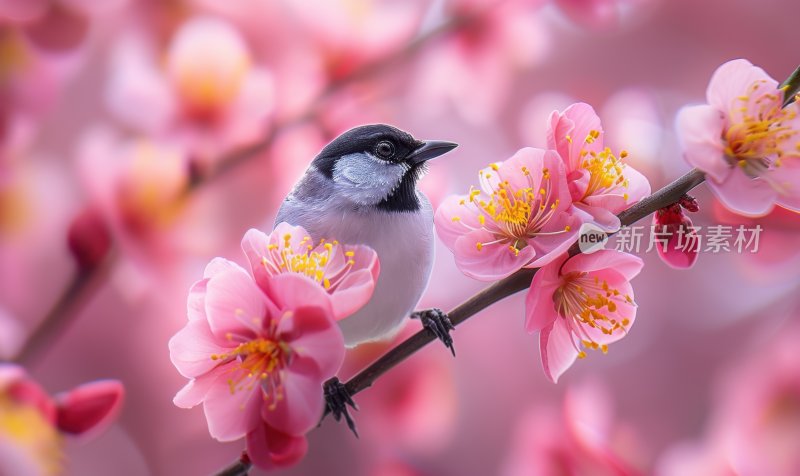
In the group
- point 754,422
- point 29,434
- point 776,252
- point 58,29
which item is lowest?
point 754,422

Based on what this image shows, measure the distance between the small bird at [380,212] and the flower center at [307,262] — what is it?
0.09 feet

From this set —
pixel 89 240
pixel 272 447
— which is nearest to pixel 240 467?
pixel 272 447

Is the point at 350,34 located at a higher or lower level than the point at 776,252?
higher

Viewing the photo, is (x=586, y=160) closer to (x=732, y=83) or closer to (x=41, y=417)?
(x=732, y=83)

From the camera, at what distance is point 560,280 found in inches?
8.0

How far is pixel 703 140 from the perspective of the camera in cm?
19

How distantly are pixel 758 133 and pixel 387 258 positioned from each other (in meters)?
0.13

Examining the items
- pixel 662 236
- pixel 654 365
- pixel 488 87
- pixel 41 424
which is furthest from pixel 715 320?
pixel 41 424

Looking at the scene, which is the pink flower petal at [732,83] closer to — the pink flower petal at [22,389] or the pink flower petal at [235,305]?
the pink flower petal at [235,305]

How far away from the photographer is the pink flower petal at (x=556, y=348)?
21 centimetres

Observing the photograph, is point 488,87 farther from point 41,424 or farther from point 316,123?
point 41,424

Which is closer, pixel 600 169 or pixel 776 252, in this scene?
pixel 600 169

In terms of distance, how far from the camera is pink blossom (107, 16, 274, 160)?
40cm

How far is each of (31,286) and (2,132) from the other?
0.11m
